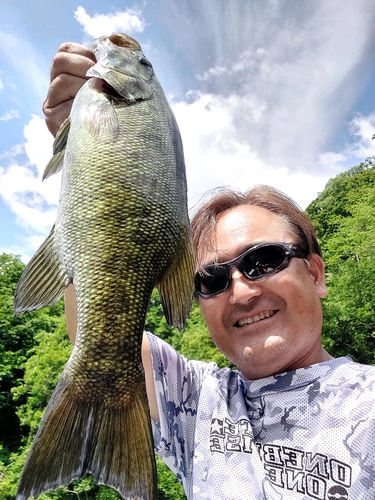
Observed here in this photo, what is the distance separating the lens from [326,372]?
2.05 m

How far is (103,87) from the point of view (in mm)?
1886

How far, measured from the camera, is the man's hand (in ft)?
6.26

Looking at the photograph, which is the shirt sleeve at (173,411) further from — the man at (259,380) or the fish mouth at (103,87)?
the fish mouth at (103,87)

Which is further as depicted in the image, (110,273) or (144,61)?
(144,61)

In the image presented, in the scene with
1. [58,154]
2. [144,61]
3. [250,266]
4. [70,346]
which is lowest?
[250,266]

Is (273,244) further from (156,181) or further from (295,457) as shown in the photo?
(295,457)

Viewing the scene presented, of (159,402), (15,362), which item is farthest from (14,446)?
(159,402)

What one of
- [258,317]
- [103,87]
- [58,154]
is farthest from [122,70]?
[258,317]

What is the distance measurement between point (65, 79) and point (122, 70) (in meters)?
0.26

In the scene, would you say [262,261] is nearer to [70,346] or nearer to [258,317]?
[258,317]

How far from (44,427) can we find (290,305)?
1.31 meters

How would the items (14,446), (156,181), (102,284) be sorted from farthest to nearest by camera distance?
(14,446) < (156,181) < (102,284)

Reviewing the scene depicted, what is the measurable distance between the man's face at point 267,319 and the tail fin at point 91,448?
34.2 inches

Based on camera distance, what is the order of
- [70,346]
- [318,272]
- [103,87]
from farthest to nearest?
[70,346] < [318,272] < [103,87]
